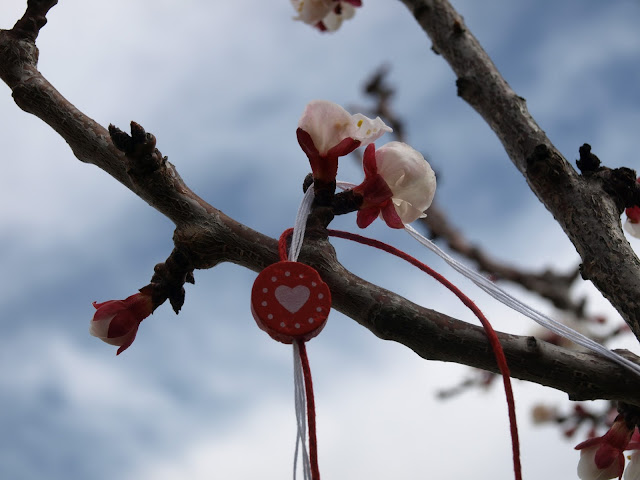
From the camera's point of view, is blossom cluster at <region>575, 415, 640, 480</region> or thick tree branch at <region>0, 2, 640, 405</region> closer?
thick tree branch at <region>0, 2, 640, 405</region>

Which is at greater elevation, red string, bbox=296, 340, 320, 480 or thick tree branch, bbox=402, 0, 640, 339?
thick tree branch, bbox=402, 0, 640, 339

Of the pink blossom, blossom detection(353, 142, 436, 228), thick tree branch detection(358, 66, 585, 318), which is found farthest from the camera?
thick tree branch detection(358, 66, 585, 318)

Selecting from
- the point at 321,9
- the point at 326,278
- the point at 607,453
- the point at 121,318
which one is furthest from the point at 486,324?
the point at 321,9

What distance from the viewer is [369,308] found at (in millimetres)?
900

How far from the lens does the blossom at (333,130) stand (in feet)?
3.14

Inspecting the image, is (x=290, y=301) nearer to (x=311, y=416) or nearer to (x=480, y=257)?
(x=311, y=416)

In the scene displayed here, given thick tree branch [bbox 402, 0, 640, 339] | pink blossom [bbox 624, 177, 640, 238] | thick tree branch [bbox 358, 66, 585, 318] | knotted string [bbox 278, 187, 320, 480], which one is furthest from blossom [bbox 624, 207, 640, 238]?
thick tree branch [bbox 358, 66, 585, 318]

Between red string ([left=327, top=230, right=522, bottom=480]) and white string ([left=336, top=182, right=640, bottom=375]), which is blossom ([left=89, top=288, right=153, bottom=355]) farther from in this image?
white string ([left=336, top=182, right=640, bottom=375])

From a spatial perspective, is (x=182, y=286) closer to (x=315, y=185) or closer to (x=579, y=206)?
(x=315, y=185)

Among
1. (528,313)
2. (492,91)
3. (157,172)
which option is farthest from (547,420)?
(157,172)

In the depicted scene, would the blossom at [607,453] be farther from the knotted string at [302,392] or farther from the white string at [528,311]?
the knotted string at [302,392]

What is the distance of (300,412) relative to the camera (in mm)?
842

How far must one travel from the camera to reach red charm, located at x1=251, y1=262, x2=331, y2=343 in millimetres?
844

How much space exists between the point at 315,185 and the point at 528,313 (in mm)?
371
